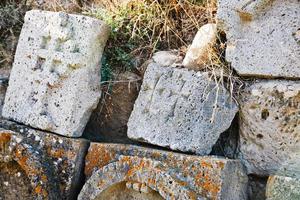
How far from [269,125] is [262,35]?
33cm

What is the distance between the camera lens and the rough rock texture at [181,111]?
2.13 metres

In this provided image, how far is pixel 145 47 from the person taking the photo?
2439 mm

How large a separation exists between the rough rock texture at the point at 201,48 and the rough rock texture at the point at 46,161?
1.75 ft

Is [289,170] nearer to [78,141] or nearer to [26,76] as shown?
[78,141]

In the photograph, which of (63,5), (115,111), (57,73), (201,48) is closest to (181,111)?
(201,48)

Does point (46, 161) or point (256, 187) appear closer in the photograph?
point (256, 187)

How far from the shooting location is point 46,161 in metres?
2.32

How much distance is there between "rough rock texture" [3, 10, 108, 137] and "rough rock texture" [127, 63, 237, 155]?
230 mm

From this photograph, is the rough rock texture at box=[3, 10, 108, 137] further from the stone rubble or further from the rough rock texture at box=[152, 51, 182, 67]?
the rough rock texture at box=[152, 51, 182, 67]

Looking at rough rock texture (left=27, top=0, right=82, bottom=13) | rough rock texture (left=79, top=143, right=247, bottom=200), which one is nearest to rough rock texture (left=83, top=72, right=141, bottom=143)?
rough rock texture (left=79, top=143, right=247, bottom=200)

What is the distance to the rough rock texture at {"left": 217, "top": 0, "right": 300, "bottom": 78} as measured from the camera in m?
2.05

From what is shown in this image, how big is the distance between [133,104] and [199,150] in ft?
1.42

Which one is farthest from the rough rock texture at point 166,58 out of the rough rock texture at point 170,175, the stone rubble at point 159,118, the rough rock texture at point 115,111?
the rough rock texture at point 170,175

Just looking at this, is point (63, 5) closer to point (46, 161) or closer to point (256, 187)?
point (46, 161)
